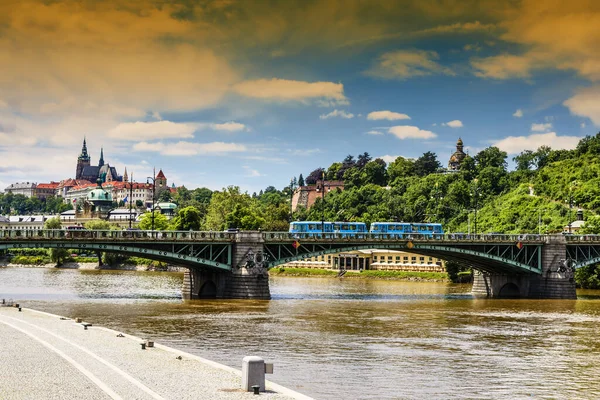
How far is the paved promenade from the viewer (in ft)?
94.5

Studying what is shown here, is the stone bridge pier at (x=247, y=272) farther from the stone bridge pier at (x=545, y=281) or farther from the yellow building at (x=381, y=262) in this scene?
the yellow building at (x=381, y=262)

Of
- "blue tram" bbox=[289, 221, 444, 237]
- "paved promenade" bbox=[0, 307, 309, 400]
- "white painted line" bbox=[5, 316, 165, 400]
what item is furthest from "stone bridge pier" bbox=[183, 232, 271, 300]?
"white painted line" bbox=[5, 316, 165, 400]

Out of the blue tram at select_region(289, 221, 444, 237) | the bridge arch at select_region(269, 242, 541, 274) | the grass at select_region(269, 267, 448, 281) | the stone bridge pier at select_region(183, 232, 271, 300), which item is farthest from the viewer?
the grass at select_region(269, 267, 448, 281)

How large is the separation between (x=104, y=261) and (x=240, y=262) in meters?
117

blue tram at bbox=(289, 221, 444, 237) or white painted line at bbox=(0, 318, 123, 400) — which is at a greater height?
blue tram at bbox=(289, 221, 444, 237)

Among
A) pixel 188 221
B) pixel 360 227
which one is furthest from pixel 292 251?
pixel 188 221

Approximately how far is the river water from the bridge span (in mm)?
4495

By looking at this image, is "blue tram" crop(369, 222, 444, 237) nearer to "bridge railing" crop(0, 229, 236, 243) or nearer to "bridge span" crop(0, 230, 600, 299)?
"bridge span" crop(0, 230, 600, 299)

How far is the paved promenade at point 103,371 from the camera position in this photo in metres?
28.8

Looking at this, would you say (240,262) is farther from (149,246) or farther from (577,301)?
(577,301)

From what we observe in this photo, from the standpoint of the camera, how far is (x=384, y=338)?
59.6 m

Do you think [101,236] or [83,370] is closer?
[83,370]

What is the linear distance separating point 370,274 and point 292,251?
78.2 metres

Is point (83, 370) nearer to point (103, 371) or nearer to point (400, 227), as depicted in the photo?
point (103, 371)
